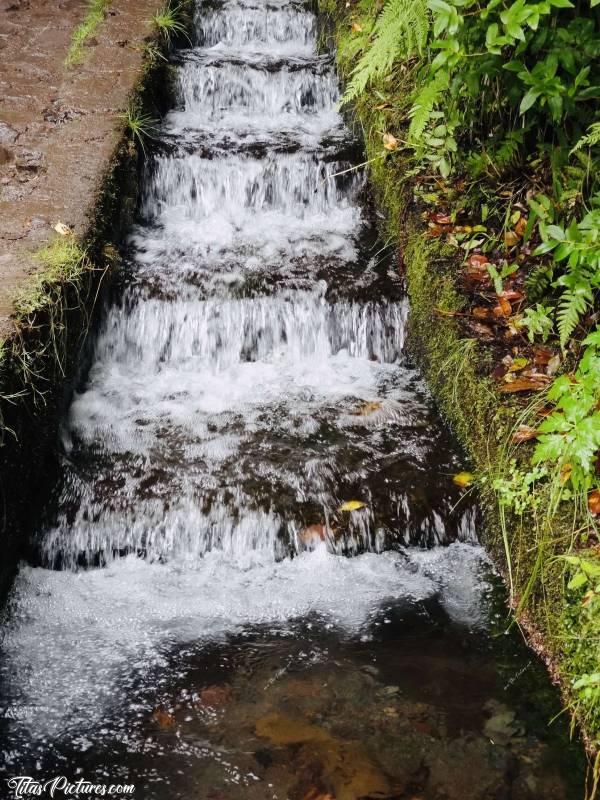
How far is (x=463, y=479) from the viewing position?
151 inches

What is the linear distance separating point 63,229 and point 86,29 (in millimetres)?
4052

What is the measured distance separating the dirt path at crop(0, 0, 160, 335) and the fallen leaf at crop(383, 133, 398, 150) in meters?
2.11

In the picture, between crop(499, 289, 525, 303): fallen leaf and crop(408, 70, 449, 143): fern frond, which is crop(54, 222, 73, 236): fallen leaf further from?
crop(499, 289, 525, 303): fallen leaf

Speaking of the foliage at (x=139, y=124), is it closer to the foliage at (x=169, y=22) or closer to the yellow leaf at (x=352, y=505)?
the foliage at (x=169, y=22)

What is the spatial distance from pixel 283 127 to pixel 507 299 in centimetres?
379

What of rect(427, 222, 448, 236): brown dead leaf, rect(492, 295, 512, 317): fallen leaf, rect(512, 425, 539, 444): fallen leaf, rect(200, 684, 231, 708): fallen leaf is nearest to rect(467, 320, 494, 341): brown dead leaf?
rect(492, 295, 512, 317): fallen leaf

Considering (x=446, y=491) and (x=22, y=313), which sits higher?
(x=22, y=313)

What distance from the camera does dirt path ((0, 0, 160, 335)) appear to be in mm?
4457

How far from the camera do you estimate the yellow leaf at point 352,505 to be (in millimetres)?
3664

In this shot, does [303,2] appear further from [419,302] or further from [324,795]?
[324,795]

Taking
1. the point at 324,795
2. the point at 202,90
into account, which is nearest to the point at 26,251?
the point at 324,795

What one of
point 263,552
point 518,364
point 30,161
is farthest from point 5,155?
point 518,364

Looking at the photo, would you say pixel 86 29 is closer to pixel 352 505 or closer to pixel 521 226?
pixel 521 226

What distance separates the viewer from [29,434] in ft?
11.7
